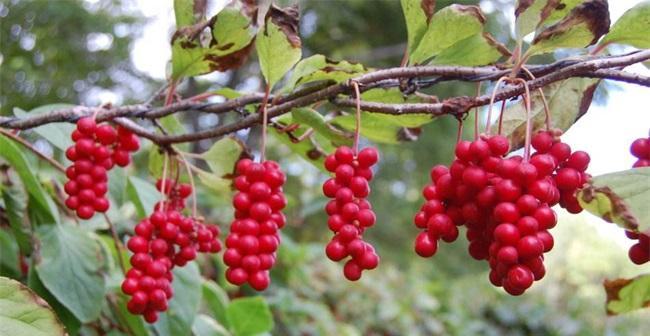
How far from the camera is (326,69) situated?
0.79 metres

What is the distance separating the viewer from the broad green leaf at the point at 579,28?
0.70 meters

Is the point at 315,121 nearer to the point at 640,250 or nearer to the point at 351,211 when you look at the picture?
the point at 351,211

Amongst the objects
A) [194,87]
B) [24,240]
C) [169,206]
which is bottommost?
[24,240]

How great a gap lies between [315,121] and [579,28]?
0.30 meters

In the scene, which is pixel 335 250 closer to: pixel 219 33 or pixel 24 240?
pixel 219 33

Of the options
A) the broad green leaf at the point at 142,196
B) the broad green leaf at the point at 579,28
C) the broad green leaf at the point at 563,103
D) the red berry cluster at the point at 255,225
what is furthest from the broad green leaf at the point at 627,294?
Answer: the broad green leaf at the point at 142,196

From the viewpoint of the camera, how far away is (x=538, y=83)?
0.70 m

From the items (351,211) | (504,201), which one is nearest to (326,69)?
(351,211)

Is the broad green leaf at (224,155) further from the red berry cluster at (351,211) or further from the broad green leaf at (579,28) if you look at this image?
the broad green leaf at (579,28)

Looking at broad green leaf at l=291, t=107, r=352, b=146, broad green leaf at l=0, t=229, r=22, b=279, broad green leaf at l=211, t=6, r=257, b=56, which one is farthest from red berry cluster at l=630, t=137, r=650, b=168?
broad green leaf at l=0, t=229, r=22, b=279

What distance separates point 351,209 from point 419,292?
342 centimetres

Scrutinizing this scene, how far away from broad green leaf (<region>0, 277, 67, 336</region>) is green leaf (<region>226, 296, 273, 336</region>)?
2.60ft

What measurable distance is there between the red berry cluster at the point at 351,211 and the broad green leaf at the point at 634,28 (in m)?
0.29

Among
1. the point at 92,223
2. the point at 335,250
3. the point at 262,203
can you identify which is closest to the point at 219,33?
the point at 262,203
